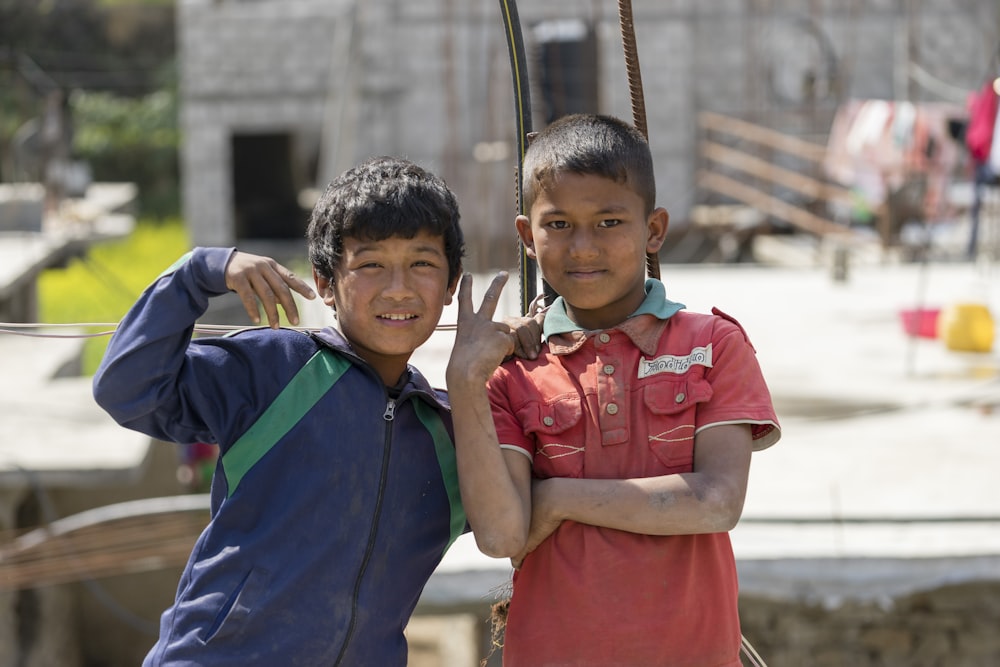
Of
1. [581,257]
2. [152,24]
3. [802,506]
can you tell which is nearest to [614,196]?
[581,257]

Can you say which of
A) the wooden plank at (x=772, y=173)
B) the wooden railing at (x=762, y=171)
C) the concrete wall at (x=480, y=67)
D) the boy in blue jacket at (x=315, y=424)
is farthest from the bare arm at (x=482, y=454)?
the concrete wall at (x=480, y=67)

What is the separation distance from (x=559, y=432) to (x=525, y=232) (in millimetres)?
308

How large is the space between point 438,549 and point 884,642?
3.16 m

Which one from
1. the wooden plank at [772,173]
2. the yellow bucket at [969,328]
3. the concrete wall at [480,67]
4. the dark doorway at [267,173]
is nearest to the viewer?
the yellow bucket at [969,328]

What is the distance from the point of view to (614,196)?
66.2 inches

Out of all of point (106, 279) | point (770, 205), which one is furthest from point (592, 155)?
point (106, 279)

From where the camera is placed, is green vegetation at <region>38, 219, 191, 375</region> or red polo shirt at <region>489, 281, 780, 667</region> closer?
red polo shirt at <region>489, 281, 780, 667</region>

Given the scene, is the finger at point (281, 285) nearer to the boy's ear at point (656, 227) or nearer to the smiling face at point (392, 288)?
the smiling face at point (392, 288)

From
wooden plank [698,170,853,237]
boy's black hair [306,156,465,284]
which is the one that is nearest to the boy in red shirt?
boy's black hair [306,156,465,284]

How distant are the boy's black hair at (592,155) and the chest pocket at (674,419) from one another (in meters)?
0.26

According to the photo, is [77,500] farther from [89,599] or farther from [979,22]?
[979,22]

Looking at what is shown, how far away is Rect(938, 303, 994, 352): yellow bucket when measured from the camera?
6.86m

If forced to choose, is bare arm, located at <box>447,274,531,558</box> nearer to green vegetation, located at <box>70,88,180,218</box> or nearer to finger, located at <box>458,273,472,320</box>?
finger, located at <box>458,273,472,320</box>

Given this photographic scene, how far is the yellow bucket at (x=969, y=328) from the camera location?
6.86 metres
